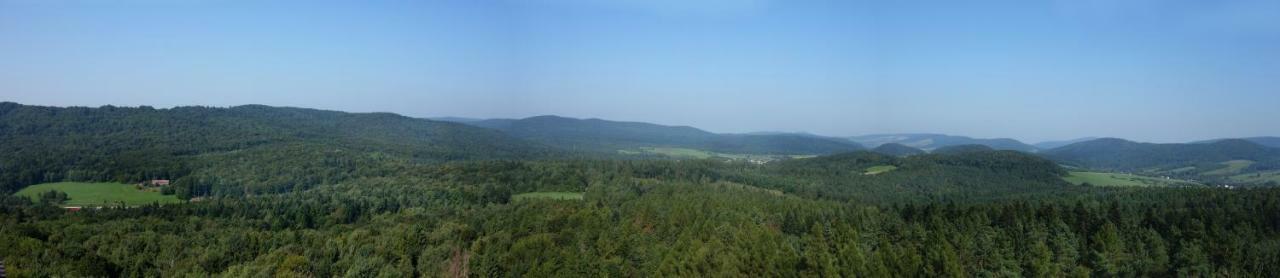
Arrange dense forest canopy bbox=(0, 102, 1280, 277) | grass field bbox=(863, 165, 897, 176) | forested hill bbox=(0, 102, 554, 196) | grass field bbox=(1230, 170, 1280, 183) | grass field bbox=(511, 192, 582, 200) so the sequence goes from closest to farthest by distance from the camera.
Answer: dense forest canopy bbox=(0, 102, 1280, 277) → grass field bbox=(511, 192, 582, 200) → forested hill bbox=(0, 102, 554, 196) → grass field bbox=(863, 165, 897, 176) → grass field bbox=(1230, 170, 1280, 183)

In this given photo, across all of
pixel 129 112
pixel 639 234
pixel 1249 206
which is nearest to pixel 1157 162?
pixel 1249 206

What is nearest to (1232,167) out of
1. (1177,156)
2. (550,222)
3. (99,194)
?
(1177,156)

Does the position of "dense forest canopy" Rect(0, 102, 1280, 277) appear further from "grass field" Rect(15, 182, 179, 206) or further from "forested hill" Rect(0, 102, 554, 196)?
"grass field" Rect(15, 182, 179, 206)

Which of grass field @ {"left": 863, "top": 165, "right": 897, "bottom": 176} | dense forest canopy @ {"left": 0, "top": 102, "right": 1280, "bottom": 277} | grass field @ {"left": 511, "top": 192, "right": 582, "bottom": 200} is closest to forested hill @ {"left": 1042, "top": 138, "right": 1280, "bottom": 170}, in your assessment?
grass field @ {"left": 863, "top": 165, "right": 897, "bottom": 176}

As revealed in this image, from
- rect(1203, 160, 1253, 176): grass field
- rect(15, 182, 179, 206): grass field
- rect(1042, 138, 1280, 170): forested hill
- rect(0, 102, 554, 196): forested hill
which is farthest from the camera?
rect(1042, 138, 1280, 170): forested hill

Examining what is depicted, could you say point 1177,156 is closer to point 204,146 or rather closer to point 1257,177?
point 1257,177

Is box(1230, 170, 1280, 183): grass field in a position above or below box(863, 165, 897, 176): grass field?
above
